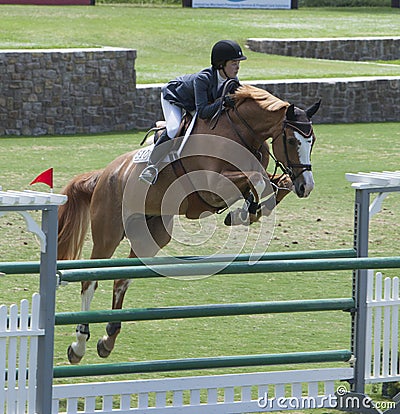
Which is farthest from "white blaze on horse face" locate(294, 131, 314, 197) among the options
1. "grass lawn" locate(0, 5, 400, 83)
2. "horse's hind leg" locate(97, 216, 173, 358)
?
"grass lawn" locate(0, 5, 400, 83)

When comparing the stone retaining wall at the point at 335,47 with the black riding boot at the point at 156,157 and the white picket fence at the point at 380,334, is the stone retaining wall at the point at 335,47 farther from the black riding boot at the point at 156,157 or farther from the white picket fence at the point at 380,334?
the white picket fence at the point at 380,334

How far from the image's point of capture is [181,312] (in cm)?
456

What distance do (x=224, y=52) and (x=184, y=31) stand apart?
16.8 metres

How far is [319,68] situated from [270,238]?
35.3 feet

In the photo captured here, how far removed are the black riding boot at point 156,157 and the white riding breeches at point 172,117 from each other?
→ 5 cm

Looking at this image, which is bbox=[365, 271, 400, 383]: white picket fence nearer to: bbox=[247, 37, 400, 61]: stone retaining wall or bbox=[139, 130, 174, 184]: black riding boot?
bbox=[139, 130, 174, 184]: black riding boot

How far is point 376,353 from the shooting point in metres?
4.97

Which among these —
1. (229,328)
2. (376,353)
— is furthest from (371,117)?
(376,353)

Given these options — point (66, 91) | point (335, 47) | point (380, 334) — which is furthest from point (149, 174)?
point (335, 47)

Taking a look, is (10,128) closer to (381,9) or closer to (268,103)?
(268,103)

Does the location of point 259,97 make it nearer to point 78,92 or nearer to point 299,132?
point 299,132

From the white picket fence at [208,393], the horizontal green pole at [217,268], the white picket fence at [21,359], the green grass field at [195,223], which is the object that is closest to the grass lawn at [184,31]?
the green grass field at [195,223]

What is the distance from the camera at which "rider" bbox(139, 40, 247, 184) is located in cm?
611

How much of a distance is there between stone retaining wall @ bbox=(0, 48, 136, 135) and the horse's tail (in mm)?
8616
